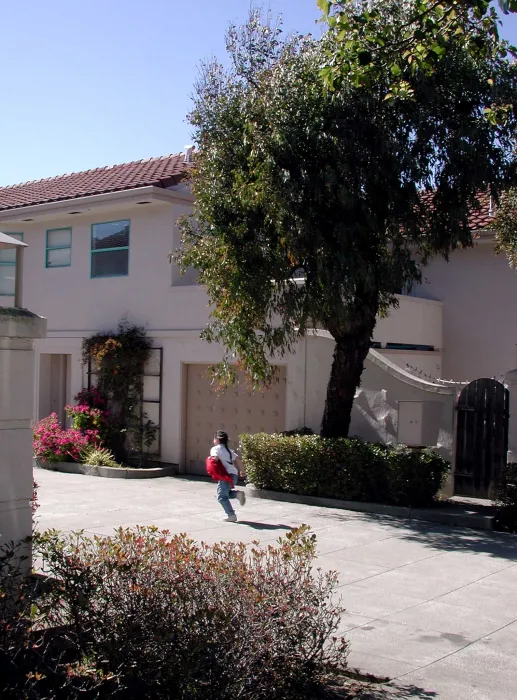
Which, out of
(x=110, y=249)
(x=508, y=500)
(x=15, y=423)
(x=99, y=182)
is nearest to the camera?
(x=15, y=423)

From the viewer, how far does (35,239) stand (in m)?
20.4

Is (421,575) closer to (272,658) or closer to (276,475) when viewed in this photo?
(272,658)

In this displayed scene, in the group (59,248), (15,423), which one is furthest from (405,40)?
(59,248)

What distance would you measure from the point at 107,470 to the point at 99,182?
23.8 feet

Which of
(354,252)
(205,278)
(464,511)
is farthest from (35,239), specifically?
(464,511)

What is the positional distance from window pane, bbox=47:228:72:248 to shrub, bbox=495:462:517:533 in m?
12.3

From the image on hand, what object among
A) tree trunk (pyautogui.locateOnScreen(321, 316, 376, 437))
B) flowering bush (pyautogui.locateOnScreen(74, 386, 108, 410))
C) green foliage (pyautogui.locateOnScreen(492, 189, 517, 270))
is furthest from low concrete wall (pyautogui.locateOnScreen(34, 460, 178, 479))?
green foliage (pyautogui.locateOnScreen(492, 189, 517, 270))

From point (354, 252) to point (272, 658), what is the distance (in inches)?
300

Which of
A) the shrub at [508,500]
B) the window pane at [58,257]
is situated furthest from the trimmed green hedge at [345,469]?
the window pane at [58,257]

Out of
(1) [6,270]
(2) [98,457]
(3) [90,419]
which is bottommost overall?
(2) [98,457]

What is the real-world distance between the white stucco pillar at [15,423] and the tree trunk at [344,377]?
23.8ft

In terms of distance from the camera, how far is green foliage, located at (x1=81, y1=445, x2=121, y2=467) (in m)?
16.8

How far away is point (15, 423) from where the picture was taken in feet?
20.8

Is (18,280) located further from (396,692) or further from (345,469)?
(345,469)
